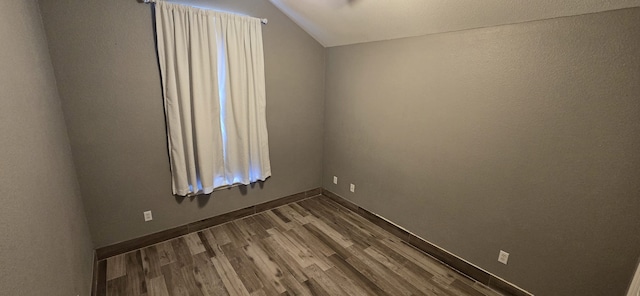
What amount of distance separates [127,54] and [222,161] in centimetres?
120

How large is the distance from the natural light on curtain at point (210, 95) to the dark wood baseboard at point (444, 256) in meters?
1.46

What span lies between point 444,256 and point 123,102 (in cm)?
302

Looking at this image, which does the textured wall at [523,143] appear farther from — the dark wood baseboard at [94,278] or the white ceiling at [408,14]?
the dark wood baseboard at [94,278]

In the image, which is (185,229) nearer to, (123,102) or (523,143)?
(123,102)

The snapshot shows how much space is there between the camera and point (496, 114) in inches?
70.5

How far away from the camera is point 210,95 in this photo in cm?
240

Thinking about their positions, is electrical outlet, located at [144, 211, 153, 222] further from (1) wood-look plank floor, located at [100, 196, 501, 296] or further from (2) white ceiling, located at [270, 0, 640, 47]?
(2) white ceiling, located at [270, 0, 640, 47]

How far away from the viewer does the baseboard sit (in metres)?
2.25

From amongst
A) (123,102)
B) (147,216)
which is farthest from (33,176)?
(147,216)

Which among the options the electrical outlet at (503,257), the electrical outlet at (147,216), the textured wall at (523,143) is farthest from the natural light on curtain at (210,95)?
the electrical outlet at (503,257)

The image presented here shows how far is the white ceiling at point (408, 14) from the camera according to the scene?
143 cm

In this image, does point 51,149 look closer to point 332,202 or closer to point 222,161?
point 222,161

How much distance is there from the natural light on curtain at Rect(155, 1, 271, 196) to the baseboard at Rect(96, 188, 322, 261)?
385 mm

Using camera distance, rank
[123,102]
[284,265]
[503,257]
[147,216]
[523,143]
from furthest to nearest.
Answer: [147,216], [284,265], [123,102], [503,257], [523,143]
